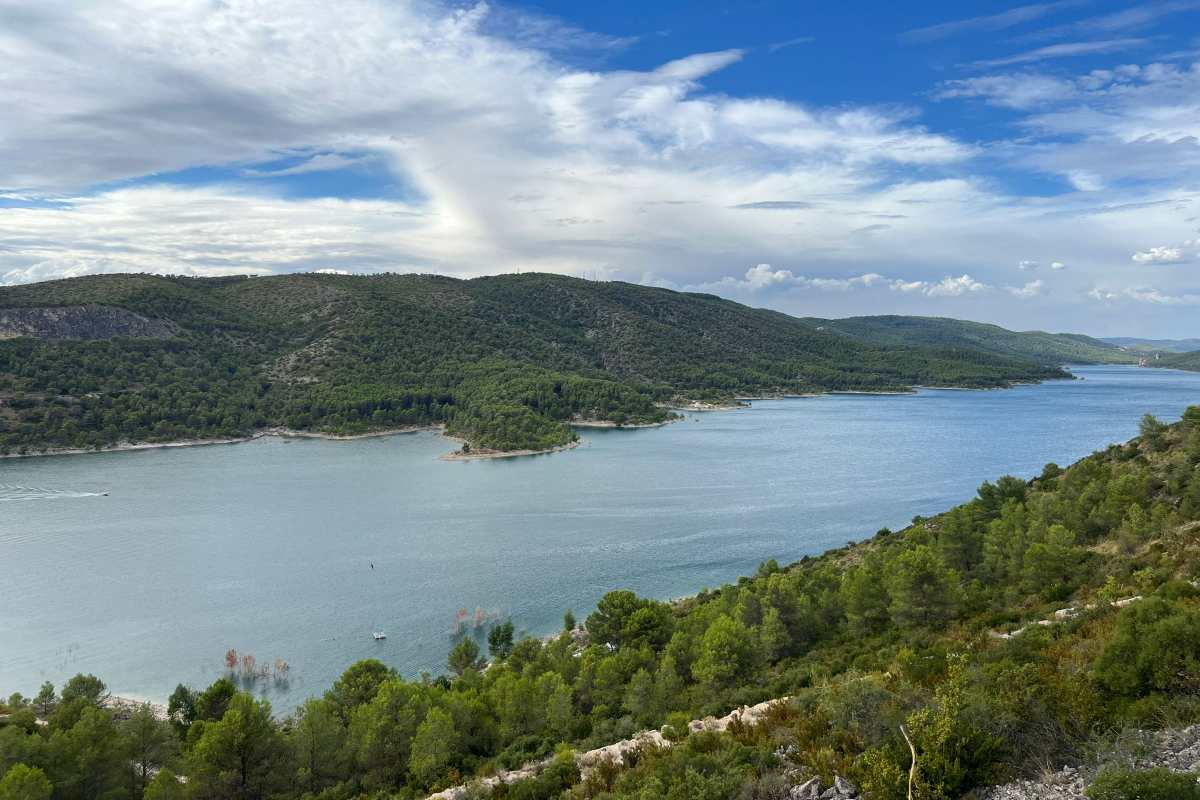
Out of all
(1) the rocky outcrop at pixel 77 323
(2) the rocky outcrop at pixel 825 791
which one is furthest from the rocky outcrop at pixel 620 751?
(1) the rocky outcrop at pixel 77 323

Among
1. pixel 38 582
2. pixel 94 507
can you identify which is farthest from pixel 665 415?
pixel 38 582

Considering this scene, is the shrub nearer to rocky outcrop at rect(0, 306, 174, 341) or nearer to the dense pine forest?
the dense pine forest

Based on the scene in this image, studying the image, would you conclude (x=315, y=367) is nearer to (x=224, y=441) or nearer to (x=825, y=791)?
(x=224, y=441)

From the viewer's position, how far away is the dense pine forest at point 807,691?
10328 mm

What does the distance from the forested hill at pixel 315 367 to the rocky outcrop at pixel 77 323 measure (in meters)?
0.31

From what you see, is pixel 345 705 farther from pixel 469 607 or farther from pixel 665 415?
pixel 665 415

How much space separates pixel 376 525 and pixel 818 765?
58657mm

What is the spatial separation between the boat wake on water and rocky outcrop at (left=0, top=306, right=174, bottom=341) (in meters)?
67.5

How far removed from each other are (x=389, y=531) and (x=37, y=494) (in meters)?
41.1

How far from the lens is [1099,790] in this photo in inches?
308

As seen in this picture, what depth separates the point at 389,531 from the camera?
62156 mm

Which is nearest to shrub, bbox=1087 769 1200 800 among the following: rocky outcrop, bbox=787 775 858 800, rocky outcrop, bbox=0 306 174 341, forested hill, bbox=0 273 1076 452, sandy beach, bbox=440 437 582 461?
rocky outcrop, bbox=787 775 858 800

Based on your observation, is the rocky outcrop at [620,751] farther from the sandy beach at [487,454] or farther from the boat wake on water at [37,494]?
the sandy beach at [487,454]

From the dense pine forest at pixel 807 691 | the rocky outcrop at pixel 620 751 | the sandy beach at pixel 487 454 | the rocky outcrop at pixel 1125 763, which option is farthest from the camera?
the sandy beach at pixel 487 454
